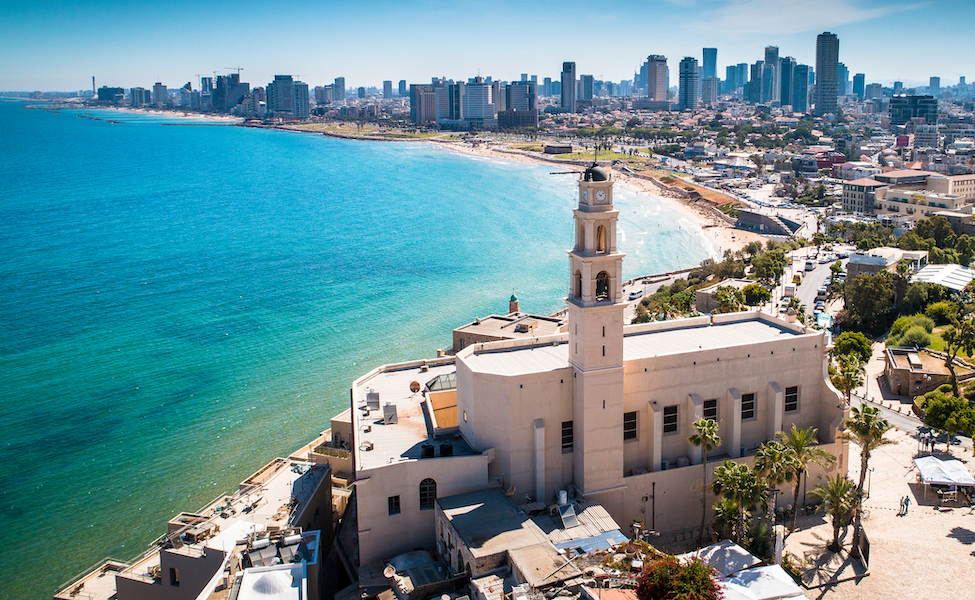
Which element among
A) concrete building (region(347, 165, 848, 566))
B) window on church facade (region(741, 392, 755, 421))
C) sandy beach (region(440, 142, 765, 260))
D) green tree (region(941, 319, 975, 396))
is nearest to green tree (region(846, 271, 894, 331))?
green tree (region(941, 319, 975, 396))

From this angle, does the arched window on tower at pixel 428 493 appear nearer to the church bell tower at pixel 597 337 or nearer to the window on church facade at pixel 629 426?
the church bell tower at pixel 597 337

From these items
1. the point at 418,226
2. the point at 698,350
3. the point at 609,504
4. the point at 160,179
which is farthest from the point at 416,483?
the point at 160,179

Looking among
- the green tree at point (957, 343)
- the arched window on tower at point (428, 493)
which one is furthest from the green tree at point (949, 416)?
the arched window on tower at point (428, 493)

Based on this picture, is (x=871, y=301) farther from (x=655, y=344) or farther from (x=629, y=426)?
(x=629, y=426)

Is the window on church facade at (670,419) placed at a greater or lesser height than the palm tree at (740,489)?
greater

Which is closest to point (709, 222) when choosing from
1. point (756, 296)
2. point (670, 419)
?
point (756, 296)

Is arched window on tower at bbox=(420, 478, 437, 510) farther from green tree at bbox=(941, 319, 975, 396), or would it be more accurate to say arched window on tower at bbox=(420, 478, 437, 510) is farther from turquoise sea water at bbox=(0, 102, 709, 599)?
green tree at bbox=(941, 319, 975, 396)
